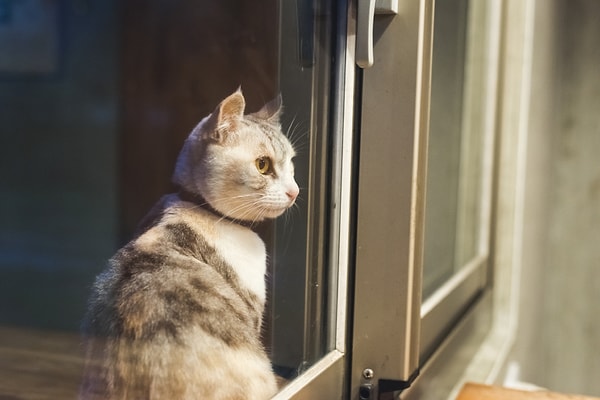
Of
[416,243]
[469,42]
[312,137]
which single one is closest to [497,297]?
[469,42]

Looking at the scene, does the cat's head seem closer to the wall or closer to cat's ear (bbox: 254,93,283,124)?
cat's ear (bbox: 254,93,283,124)

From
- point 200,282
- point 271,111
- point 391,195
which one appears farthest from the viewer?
point 391,195

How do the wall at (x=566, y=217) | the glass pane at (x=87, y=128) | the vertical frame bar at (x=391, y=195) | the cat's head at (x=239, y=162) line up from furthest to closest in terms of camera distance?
the wall at (x=566, y=217), the vertical frame bar at (x=391, y=195), the cat's head at (x=239, y=162), the glass pane at (x=87, y=128)

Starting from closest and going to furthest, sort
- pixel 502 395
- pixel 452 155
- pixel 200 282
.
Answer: pixel 200 282
pixel 502 395
pixel 452 155

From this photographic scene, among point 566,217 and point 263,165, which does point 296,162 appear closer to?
point 263,165

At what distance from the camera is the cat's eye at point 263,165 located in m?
0.57

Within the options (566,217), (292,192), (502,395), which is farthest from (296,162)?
(566,217)

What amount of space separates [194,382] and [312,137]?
0.30 m

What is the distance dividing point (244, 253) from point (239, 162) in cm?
8

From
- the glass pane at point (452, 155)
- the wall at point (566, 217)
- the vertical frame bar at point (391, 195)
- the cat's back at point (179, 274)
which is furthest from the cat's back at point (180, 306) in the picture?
the wall at point (566, 217)

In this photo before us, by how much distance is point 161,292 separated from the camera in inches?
18.5

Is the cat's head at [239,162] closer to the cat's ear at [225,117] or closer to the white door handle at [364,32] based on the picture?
the cat's ear at [225,117]

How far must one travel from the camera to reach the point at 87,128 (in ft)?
1.36

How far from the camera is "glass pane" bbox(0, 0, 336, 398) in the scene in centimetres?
36
